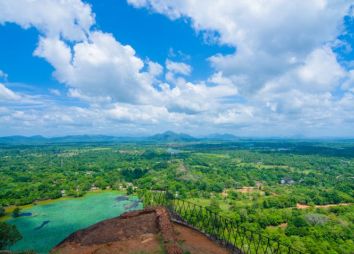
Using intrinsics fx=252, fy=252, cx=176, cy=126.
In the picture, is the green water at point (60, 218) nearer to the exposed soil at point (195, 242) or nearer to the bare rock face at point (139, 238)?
the bare rock face at point (139, 238)

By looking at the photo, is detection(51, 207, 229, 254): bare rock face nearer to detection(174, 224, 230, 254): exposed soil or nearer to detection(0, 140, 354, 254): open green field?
detection(174, 224, 230, 254): exposed soil

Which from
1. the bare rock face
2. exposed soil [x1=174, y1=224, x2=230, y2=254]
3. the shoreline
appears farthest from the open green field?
the bare rock face

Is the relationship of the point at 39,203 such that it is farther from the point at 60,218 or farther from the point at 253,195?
the point at 253,195

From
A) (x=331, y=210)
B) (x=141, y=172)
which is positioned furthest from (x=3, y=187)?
(x=331, y=210)

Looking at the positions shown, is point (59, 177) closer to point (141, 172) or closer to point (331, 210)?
point (141, 172)

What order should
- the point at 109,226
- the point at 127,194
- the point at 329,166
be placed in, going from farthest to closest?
the point at 329,166, the point at 127,194, the point at 109,226

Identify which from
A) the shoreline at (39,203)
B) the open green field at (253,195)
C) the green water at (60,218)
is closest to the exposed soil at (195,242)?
the open green field at (253,195)
